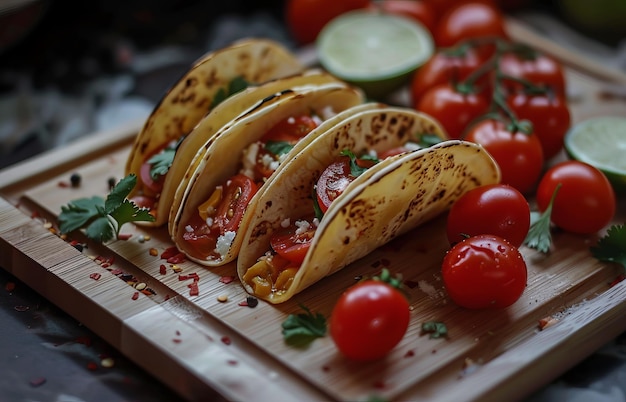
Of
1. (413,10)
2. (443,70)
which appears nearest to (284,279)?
(443,70)

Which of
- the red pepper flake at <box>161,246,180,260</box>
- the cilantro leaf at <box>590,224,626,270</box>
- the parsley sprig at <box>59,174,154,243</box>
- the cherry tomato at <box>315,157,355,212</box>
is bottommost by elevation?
the red pepper flake at <box>161,246,180,260</box>

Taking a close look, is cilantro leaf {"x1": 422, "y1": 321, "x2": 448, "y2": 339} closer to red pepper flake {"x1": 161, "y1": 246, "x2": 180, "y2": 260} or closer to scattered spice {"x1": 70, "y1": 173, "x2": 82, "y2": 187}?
red pepper flake {"x1": 161, "y1": 246, "x2": 180, "y2": 260}

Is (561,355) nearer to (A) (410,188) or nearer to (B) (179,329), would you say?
(A) (410,188)

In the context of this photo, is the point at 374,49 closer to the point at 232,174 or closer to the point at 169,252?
the point at 232,174

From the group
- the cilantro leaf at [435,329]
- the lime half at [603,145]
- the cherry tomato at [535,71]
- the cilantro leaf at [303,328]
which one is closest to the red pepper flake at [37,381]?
the cilantro leaf at [303,328]

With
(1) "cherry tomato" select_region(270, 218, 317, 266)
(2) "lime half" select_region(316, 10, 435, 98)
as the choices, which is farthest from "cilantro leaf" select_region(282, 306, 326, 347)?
(2) "lime half" select_region(316, 10, 435, 98)

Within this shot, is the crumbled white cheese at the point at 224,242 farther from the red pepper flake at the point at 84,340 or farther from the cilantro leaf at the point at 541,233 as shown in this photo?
the cilantro leaf at the point at 541,233
